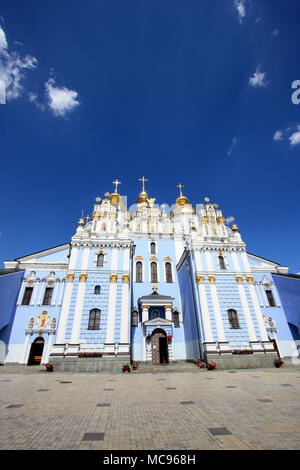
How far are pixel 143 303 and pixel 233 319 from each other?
26.0 feet

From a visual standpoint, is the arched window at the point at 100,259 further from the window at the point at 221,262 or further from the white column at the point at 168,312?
the window at the point at 221,262

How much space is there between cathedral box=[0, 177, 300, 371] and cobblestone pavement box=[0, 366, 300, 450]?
10.1 meters

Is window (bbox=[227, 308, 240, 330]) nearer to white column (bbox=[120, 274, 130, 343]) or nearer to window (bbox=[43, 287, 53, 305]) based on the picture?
white column (bbox=[120, 274, 130, 343])

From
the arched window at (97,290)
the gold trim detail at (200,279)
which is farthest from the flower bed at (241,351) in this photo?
the arched window at (97,290)

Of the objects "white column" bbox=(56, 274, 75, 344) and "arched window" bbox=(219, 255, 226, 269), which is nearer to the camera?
"white column" bbox=(56, 274, 75, 344)

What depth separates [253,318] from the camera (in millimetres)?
19234

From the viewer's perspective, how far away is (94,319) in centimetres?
1867

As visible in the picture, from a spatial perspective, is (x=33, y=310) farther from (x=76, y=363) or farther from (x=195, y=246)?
(x=195, y=246)

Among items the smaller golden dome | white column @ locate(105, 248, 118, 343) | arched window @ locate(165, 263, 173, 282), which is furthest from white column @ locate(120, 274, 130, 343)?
the smaller golden dome

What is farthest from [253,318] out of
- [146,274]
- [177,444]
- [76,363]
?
[177,444]

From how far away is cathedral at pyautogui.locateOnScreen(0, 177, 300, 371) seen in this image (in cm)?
1781

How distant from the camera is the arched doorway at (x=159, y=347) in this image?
2004cm

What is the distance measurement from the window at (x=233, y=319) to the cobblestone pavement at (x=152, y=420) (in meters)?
11.2

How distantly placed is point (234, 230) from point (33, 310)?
69.2 ft
